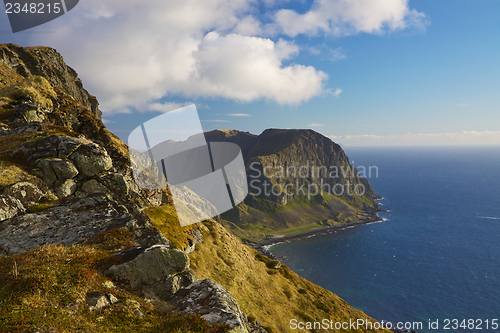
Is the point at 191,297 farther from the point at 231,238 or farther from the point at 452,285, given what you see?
the point at 452,285

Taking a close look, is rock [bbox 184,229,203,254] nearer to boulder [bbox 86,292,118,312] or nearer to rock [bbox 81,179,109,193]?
rock [bbox 81,179,109,193]

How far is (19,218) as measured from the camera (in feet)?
63.1

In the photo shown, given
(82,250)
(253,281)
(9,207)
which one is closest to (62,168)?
(9,207)

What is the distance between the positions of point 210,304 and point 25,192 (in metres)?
21.9

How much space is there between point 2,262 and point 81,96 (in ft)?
475

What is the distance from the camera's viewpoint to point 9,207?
64.9ft

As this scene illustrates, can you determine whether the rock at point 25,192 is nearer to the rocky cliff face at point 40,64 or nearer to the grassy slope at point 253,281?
the grassy slope at point 253,281

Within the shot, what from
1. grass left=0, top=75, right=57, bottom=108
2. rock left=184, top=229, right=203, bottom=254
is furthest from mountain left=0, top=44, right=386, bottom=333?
rock left=184, top=229, right=203, bottom=254

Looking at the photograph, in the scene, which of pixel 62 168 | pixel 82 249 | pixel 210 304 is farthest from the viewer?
pixel 62 168

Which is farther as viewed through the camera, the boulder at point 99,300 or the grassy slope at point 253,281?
the grassy slope at point 253,281

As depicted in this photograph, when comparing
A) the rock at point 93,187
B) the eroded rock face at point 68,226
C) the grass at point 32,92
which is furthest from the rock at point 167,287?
the grass at point 32,92

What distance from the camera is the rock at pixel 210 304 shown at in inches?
536

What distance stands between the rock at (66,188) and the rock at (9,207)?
566cm

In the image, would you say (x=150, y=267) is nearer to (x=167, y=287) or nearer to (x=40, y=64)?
(x=167, y=287)
